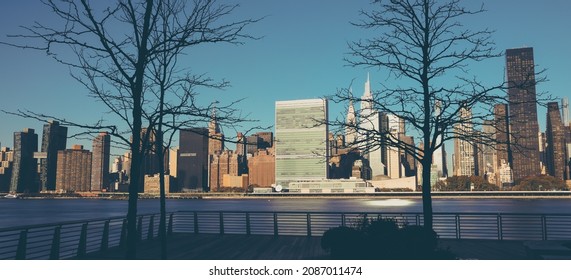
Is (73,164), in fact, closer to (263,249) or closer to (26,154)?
(26,154)

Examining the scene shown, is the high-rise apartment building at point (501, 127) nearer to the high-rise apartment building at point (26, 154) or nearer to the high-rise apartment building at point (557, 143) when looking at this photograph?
the high-rise apartment building at point (26, 154)

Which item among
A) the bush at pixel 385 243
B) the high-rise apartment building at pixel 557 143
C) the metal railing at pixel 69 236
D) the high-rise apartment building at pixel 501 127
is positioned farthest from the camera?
the high-rise apartment building at pixel 557 143

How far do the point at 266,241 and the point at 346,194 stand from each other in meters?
186

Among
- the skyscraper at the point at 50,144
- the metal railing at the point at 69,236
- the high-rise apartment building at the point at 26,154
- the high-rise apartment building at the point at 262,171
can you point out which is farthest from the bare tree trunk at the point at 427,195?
the high-rise apartment building at the point at 262,171

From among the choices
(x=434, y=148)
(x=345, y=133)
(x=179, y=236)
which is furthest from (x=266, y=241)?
(x=434, y=148)

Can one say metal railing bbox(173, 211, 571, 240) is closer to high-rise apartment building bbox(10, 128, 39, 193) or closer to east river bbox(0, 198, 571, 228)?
high-rise apartment building bbox(10, 128, 39, 193)

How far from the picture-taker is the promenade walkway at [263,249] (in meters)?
11.7

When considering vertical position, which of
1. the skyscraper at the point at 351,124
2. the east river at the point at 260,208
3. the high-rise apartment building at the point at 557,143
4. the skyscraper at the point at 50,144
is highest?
the high-rise apartment building at the point at 557,143

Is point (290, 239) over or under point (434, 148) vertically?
under

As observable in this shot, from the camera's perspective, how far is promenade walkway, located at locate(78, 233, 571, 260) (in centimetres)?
1166
